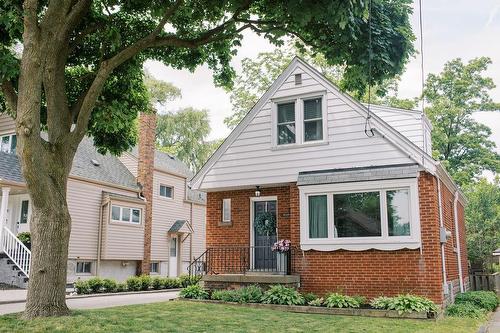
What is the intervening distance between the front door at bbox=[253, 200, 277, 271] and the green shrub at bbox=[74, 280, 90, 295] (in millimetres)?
7874

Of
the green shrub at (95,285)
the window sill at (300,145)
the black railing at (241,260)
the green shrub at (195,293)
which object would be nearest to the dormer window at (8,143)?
the green shrub at (95,285)

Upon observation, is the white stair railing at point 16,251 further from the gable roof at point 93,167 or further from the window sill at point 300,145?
the window sill at point 300,145

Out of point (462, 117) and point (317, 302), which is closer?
point (317, 302)

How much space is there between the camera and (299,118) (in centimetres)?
1422

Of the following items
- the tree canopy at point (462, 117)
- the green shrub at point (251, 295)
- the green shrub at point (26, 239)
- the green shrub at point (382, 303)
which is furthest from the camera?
the tree canopy at point (462, 117)

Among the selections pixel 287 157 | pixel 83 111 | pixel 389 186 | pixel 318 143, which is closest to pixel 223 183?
pixel 287 157

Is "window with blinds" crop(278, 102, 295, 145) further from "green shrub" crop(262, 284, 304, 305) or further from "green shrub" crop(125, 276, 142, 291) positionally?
"green shrub" crop(125, 276, 142, 291)

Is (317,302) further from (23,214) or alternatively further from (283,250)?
(23,214)

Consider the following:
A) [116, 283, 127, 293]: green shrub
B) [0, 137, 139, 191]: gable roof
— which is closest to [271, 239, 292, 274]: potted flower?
[116, 283, 127, 293]: green shrub

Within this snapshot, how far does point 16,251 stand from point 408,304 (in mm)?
15426

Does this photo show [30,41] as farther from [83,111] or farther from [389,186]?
[389,186]

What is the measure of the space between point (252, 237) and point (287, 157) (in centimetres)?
284

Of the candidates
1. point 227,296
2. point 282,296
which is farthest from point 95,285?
point 282,296

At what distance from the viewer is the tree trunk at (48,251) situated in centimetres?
807
